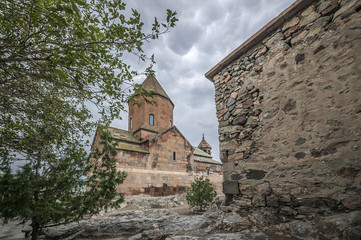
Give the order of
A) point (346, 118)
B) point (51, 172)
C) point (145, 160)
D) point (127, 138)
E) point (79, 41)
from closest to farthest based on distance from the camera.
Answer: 1. point (346, 118)
2. point (79, 41)
3. point (51, 172)
4. point (145, 160)
5. point (127, 138)

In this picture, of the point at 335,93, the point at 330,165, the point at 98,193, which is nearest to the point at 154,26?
the point at 335,93

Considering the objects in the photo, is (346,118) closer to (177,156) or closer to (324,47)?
(324,47)

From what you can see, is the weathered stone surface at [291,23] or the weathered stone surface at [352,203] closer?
the weathered stone surface at [352,203]

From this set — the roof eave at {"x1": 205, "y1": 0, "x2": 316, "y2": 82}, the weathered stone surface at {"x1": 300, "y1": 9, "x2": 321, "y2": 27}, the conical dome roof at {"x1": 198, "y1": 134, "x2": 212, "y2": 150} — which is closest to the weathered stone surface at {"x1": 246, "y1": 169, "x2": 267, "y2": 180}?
the roof eave at {"x1": 205, "y1": 0, "x2": 316, "y2": 82}

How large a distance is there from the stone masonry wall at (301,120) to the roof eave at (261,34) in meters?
0.11

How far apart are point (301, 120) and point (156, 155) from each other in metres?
13.6

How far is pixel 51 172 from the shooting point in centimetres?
451

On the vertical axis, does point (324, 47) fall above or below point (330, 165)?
above

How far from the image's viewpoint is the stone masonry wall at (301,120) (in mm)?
2564

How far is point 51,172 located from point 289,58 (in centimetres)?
619

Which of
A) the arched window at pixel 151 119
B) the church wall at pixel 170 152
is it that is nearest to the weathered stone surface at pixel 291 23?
the church wall at pixel 170 152

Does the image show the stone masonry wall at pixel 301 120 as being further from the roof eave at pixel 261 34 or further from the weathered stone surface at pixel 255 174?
the roof eave at pixel 261 34

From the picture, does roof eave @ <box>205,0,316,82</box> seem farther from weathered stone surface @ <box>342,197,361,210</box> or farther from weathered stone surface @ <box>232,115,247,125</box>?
weathered stone surface @ <box>342,197,361,210</box>

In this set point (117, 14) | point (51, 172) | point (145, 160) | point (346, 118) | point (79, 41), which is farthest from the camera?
point (145, 160)
